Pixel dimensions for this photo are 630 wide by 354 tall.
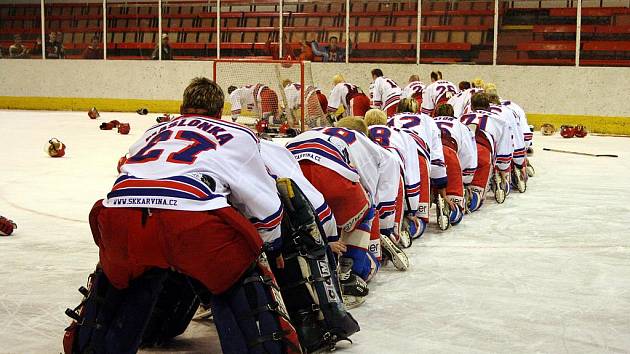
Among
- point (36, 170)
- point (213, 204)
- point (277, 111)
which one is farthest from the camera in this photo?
point (277, 111)

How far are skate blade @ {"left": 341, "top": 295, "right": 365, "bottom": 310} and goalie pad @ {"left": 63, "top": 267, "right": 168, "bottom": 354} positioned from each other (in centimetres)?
121

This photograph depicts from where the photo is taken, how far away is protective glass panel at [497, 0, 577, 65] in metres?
14.8

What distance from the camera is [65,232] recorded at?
5602 millimetres

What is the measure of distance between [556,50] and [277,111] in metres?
5.21

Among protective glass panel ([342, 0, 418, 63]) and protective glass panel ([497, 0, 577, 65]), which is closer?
protective glass panel ([497, 0, 577, 65])

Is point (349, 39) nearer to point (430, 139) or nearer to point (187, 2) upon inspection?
point (187, 2)

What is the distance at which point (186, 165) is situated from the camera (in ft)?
9.16

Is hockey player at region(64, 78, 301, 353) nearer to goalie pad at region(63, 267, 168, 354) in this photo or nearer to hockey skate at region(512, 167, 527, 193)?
goalie pad at region(63, 267, 168, 354)

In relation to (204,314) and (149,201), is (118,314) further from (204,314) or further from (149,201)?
(204,314)

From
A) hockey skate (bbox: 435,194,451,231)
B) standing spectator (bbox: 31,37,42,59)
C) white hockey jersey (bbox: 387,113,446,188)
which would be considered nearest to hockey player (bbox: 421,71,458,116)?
hockey skate (bbox: 435,194,451,231)

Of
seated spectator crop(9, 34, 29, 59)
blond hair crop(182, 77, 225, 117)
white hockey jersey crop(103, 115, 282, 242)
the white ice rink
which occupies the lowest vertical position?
the white ice rink

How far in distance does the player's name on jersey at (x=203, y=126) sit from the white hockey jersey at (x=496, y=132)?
4381mm

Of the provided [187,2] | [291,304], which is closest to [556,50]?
[187,2]

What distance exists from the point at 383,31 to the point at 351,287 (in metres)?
12.3
